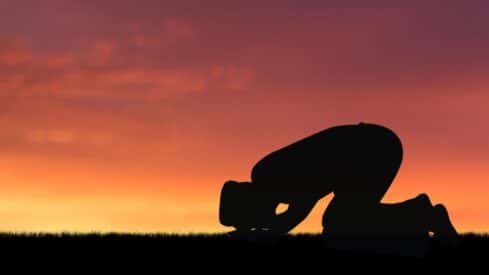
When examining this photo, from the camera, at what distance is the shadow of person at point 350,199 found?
19.6 metres

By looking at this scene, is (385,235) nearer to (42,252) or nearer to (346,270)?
(346,270)

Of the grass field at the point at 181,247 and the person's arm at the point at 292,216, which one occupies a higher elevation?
the person's arm at the point at 292,216

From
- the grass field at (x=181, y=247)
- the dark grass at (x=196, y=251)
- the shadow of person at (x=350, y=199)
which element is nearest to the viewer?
the dark grass at (x=196, y=251)

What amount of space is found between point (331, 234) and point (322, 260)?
1.05m

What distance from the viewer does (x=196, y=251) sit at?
63.4 feet

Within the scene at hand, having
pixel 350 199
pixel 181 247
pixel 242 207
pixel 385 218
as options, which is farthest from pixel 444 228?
pixel 181 247

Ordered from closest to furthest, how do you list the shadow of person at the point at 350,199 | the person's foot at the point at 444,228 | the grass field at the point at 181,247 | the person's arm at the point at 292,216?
the grass field at the point at 181,247 → the shadow of person at the point at 350,199 → the person's foot at the point at 444,228 → the person's arm at the point at 292,216

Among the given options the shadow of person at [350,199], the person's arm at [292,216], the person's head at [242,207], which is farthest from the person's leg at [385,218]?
the person's head at [242,207]

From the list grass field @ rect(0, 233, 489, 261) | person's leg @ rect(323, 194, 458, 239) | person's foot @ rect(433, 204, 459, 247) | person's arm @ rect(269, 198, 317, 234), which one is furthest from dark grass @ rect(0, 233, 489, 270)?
person's leg @ rect(323, 194, 458, 239)

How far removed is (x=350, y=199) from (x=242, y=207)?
7.46 feet

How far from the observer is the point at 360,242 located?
63.8ft

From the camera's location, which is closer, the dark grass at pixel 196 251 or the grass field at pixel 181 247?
the dark grass at pixel 196 251

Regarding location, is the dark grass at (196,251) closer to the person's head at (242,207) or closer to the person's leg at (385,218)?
the person's head at (242,207)

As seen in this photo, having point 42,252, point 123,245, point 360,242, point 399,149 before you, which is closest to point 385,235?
point 360,242
